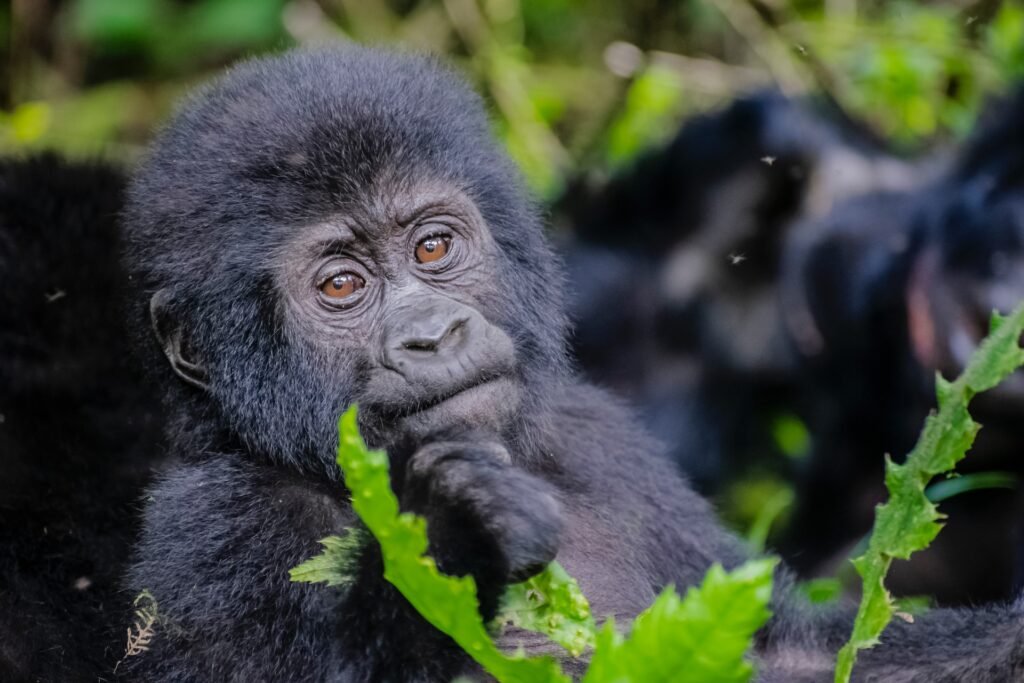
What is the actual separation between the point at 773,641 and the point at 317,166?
1.29 m

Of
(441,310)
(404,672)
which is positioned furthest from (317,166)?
(404,672)

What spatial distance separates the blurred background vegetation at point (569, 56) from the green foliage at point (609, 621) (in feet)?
8.81

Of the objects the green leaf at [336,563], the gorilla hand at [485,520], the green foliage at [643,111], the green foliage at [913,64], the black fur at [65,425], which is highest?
the green foliage at [913,64]

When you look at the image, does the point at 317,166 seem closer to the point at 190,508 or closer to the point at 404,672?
the point at 190,508

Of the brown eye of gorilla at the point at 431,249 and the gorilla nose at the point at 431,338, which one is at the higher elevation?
the brown eye of gorilla at the point at 431,249

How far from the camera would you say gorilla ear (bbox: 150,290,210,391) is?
2408 mm

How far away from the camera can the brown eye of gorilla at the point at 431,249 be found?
2428mm

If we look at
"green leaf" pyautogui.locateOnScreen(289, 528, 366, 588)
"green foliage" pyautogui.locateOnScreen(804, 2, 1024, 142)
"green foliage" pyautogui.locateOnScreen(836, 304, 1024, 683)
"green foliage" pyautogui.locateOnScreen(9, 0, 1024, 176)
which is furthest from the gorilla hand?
"green foliage" pyautogui.locateOnScreen(804, 2, 1024, 142)

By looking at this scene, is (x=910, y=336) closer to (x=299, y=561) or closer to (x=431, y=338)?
(x=431, y=338)

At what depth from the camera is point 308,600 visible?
7.04ft

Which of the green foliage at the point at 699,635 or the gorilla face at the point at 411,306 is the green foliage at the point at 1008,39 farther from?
the green foliage at the point at 699,635

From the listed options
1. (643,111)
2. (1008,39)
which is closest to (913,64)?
(1008,39)

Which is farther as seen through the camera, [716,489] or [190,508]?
[716,489]

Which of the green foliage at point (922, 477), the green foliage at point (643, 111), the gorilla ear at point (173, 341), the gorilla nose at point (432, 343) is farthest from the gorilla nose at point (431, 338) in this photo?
the green foliage at point (643, 111)
